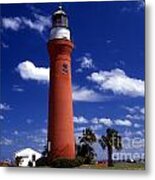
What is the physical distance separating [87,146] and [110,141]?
110 millimetres

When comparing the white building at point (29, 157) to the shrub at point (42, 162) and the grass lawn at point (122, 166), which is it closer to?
the shrub at point (42, 162)

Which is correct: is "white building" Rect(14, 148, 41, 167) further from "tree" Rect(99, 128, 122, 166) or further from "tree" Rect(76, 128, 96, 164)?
"tree" Rect(99, 128, 122, 166)

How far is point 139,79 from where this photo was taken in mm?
2338

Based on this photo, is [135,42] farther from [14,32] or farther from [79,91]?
[14,32]

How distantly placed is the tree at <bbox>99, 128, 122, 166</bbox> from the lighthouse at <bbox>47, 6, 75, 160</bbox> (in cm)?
14

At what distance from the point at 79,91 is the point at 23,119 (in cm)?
30

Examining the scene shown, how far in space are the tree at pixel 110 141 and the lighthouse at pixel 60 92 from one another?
0.14 meters

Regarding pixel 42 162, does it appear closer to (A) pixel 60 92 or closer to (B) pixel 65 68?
(A) pixel 60 92

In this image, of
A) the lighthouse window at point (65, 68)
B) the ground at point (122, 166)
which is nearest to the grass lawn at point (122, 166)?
the ground at point (122, 166)

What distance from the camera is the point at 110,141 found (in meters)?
2.37

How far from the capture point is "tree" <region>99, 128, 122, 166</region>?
2.36 m

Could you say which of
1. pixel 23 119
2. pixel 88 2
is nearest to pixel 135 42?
pixel 88 2

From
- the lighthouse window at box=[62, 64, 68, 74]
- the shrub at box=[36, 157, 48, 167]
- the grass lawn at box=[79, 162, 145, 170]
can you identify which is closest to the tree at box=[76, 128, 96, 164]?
the grass lawn at box=[79, 162, 145, 170]

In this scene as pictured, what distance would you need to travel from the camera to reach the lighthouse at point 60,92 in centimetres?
242
